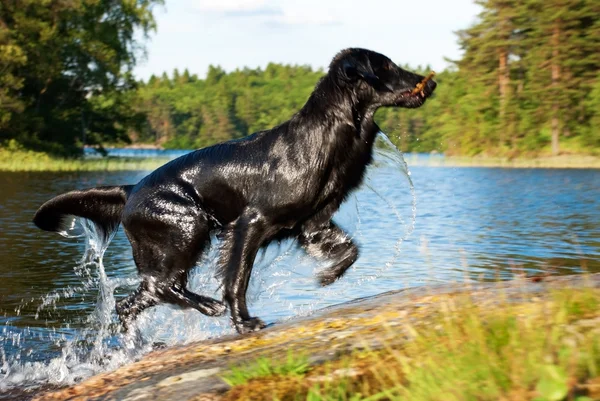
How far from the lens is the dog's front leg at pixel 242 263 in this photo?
19.3 ft

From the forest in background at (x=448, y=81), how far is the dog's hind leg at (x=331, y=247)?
2334 cm

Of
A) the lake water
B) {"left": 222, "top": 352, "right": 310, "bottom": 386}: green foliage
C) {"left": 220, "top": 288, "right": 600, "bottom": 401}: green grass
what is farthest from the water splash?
{"left": 222, "top": 352, "right": 310, "bottom": 386}: green foliage

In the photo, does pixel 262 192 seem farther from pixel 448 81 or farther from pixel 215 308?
pixel 448 81

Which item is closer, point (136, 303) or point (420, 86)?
point (420, 86)

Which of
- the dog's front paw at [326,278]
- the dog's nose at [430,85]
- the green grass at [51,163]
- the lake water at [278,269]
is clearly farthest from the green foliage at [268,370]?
the green grass at [51,163]

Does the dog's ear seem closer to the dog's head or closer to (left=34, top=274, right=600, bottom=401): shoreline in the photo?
the dog's head

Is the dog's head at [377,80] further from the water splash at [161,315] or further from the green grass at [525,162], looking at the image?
the green grass at [525,162]

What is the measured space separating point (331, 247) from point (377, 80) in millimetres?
1357

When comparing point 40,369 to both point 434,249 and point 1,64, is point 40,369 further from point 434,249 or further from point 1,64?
point 1,64

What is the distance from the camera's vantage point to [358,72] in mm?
5891

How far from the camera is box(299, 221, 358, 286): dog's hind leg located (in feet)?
20.4

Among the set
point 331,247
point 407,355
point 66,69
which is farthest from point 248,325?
point 66,69

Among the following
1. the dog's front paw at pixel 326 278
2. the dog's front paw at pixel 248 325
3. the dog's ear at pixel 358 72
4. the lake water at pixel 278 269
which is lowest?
the lake water at pixel 278 269

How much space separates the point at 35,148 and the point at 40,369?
41.3 metres
